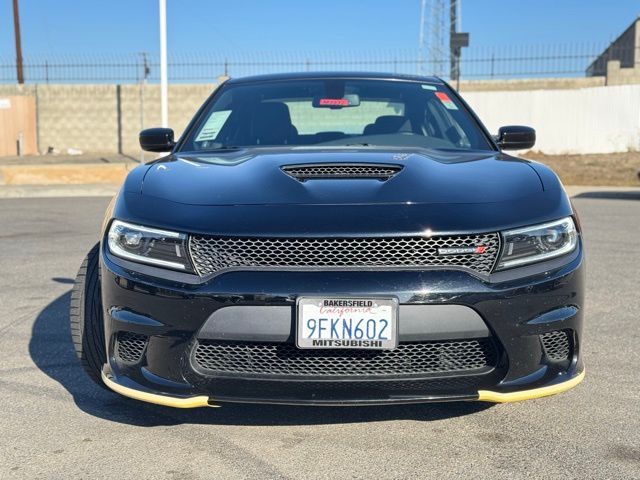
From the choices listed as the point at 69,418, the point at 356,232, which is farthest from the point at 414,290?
the point at 69,418

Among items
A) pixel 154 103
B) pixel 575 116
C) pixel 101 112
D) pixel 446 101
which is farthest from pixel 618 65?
pixel 446 101

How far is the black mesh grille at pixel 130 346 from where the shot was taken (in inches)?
110

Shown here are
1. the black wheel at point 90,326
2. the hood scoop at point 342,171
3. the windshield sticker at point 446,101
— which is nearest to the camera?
the hood scoop at point 342,171

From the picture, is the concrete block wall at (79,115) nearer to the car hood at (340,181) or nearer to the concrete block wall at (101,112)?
the concrete block wall at (101,112)

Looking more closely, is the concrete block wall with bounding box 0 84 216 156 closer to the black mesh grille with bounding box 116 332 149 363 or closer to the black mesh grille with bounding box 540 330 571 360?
the black mesh grille with bounding box 116 332 149 363

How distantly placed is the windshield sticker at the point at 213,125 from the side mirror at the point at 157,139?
0.70ft

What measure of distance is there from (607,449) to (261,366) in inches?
52.7

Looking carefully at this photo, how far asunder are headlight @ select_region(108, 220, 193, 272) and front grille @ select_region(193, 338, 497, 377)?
307mm

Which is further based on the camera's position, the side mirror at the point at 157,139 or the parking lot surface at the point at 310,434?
the side mirror at the point at 157,139

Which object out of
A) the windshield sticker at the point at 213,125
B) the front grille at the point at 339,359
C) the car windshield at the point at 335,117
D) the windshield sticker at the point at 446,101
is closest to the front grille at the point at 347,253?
the front grille at the point at 339,359

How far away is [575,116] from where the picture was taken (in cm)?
2370

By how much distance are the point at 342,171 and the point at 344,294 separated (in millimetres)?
709

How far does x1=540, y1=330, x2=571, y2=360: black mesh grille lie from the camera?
279cm

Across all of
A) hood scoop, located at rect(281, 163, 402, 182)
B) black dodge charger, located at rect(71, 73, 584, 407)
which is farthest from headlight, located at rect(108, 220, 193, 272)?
hood scoop, located at rect(281, 163, 402, 182)
